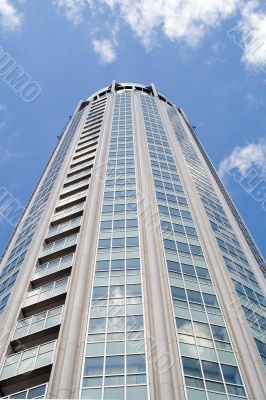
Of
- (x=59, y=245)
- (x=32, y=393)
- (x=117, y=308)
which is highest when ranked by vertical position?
(x=59, y=245)

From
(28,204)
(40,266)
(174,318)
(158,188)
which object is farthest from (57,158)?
(174,318)

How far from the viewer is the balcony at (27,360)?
26109 mm

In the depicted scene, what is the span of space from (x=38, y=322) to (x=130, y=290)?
604 centimetres

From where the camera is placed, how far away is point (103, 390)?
78.7 feet

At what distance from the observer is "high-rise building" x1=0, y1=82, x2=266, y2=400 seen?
25.1 meters

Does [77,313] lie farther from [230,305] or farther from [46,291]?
[230,305]

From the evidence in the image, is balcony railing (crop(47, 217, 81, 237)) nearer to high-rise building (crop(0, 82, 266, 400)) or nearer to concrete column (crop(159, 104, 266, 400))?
high-rise building (crop(0, 82, 266, 400))

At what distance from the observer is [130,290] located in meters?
31.6

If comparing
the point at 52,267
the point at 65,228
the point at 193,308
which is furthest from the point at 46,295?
the point at 193,308

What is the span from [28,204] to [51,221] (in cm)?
1599

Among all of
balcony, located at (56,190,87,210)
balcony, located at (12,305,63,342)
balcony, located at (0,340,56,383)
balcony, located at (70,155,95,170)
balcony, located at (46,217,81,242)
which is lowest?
balcony, located at (0,340,56,383)

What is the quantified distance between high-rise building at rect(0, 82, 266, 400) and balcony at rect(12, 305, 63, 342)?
0.28 ft

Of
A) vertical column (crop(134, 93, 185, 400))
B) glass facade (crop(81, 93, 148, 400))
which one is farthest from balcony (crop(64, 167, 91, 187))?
vertical column (crop(134, 93, 185, 400))

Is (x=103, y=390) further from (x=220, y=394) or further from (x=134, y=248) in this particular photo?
(x=134, y=248)
